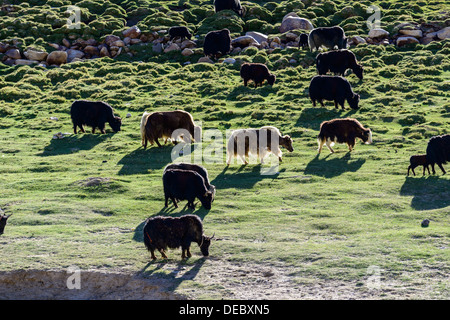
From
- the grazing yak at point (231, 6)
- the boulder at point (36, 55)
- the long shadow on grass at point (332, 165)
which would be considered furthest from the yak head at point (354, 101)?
the grazing yak at point (231, 6)

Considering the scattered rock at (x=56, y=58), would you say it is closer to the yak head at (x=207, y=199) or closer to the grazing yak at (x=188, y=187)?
the grazing yak at (x=188, y=187)

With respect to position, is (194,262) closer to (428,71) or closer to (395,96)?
(395,96)

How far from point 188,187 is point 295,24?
99.7 ft

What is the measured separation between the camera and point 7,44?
42.4 metres

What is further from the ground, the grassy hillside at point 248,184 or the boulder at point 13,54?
the boulder at point 13,54

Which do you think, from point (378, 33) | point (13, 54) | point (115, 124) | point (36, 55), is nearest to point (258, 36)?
point (378, 33)

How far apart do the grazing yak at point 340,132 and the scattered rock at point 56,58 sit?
24243mm

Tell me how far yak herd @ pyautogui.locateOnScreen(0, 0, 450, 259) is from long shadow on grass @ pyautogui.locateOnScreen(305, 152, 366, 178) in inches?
35.2

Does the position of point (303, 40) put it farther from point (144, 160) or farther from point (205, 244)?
point (205, 244)

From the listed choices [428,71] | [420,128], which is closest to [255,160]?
[420,128]

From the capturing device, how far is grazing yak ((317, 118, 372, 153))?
2083 cm

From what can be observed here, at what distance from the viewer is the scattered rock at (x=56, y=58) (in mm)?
40350

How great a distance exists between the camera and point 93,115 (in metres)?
24.9

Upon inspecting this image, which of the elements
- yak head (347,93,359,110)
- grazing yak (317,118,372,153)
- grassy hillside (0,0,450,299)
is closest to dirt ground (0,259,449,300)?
grassy hillside (0,0,450,299)
